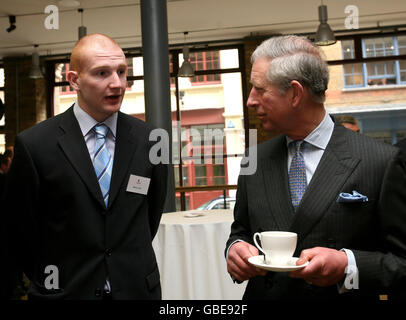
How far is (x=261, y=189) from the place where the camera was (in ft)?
3.97

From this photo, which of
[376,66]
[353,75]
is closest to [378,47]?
[376,66]

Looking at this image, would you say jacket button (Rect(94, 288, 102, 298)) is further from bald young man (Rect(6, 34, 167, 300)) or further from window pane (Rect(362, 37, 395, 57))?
window pane (Rect(362, 37, 395, 57))

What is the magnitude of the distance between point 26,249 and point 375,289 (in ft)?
3.34

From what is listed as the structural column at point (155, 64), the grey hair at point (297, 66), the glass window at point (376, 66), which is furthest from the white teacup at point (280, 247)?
the glass window at point (376, 66)

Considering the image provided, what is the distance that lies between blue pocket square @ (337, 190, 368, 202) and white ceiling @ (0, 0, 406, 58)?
5.80m

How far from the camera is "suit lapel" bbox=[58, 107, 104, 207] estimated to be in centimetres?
120

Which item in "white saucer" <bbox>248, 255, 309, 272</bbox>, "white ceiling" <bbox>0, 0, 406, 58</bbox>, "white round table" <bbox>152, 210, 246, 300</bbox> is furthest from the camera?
"white ceiling" <bbox>0, 0, 406, 58</bbox>

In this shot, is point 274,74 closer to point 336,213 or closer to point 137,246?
point 336,213

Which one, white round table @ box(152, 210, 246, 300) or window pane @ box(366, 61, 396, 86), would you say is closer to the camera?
white round table @ box(152, 210, 246, 300)

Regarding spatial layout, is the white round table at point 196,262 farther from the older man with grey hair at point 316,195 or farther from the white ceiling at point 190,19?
the white ceiling at point 190,19

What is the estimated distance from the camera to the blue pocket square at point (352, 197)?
40.5 inches

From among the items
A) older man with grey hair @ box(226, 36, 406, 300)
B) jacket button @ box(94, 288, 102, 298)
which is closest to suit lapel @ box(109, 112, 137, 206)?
jacket button @ box(94, 288, 102, 298)

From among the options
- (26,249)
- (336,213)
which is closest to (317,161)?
(336,213)

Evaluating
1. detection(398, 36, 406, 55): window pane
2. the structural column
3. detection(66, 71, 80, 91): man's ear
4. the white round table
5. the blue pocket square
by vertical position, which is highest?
detection(398, 36, 406, 55): window pane
